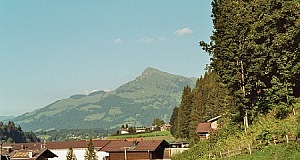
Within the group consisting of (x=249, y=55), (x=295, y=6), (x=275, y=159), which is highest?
(x=295, y=6)

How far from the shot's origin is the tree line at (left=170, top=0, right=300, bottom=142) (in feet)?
110

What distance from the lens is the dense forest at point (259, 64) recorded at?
33094mm

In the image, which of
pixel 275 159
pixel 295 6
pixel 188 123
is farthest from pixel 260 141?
pixel 188 123

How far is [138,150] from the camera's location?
7125cm

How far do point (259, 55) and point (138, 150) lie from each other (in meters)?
40.1

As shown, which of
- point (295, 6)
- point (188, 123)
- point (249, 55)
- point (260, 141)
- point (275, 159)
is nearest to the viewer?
point (275, 159)

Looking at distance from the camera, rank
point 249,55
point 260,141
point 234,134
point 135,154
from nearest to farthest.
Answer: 1. point 260,141
2. point 249,55
3. point 234,134
4. point 135,154

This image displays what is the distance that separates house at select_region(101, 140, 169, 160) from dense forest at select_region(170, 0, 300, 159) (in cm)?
3129

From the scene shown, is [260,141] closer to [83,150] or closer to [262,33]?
[262,33]

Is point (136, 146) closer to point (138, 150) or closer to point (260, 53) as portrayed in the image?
point (138, 150)

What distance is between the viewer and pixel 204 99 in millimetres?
89938

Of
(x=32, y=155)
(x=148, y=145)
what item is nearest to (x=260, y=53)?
(x=32, y=155)

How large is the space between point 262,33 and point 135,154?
4228 cm

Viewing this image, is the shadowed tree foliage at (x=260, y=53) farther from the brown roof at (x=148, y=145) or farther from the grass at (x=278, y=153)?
the brown roof at (x=148, y=145)
